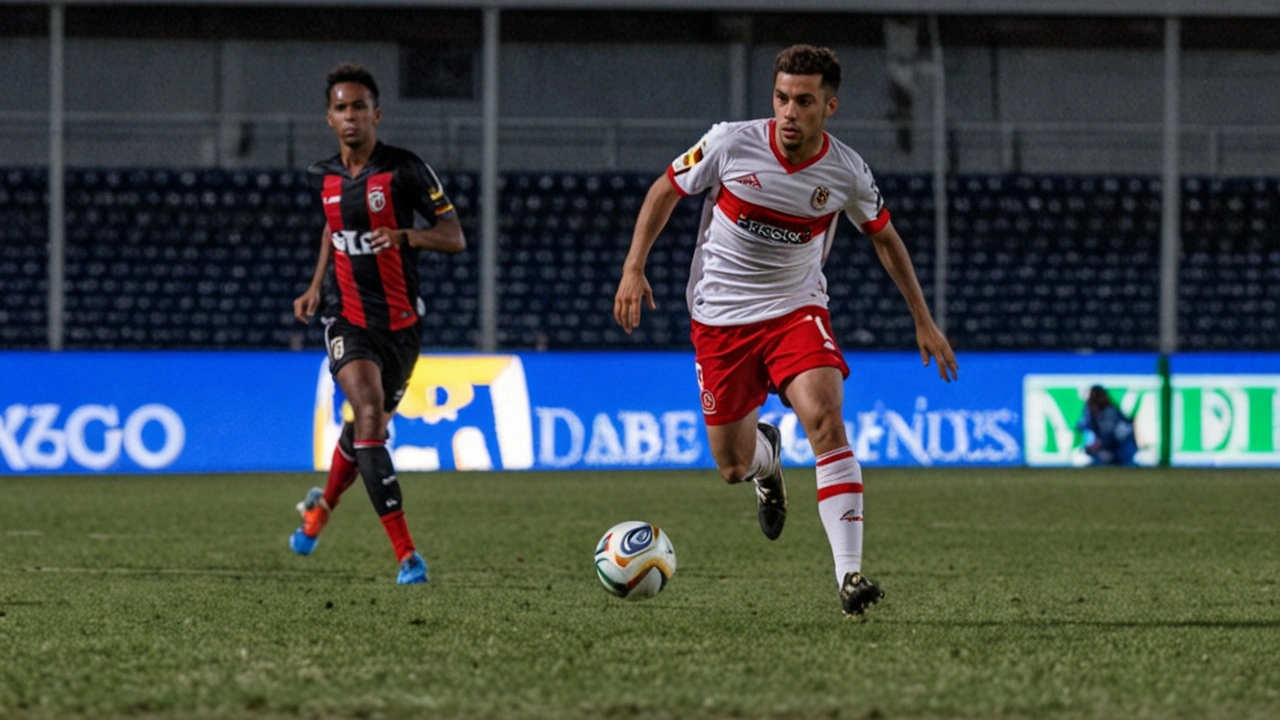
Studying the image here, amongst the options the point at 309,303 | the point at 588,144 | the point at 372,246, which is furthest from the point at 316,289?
the point at 588,144

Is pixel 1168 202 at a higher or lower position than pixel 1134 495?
higher

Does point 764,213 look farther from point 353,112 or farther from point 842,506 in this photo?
point 353,112

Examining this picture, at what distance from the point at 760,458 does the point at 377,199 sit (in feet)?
6.39

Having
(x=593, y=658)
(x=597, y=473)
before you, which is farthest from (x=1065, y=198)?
(x=593, y=658)

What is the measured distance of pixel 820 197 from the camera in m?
6.18

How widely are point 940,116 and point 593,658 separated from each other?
63.7 feet

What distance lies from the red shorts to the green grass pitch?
26.9 inches

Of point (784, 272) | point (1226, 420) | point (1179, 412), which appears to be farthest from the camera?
point (1179, 412)

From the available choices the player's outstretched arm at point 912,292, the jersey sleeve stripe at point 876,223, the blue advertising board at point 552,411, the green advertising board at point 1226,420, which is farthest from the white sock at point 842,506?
the green advertising board at point 1226,420

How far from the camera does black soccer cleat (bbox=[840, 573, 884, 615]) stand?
5562 mm

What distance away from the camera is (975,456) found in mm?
17859

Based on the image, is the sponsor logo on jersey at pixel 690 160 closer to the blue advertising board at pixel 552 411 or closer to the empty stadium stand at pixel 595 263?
the blue advertising board at pixel 552 411

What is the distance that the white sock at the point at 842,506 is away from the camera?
5766 millimetres

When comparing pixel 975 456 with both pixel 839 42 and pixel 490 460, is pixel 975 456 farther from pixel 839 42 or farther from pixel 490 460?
pixel 839 42
